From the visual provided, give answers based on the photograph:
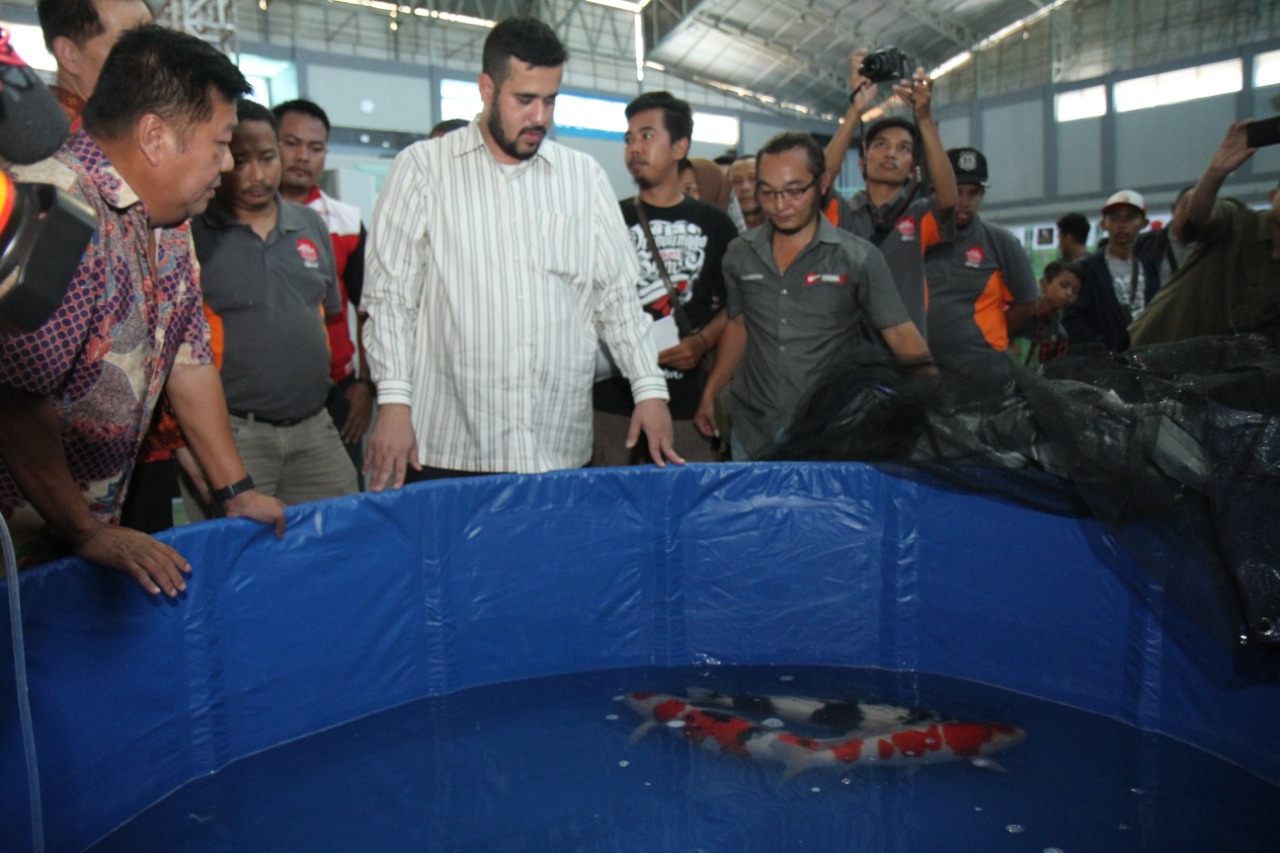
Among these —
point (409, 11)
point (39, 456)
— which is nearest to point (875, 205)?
point (39, 456)

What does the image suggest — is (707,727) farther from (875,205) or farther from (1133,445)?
(875,205)

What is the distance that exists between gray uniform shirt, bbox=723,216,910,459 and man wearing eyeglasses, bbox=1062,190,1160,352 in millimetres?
2788

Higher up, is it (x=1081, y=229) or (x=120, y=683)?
(x=1081, y=229)

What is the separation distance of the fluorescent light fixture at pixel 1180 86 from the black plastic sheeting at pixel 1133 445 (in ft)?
47.2

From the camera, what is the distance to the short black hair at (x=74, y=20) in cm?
214

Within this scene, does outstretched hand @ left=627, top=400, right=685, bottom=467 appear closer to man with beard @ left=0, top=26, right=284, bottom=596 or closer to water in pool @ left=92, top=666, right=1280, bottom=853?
water in pool @ left=92, top=666, right=1280, bottom=853

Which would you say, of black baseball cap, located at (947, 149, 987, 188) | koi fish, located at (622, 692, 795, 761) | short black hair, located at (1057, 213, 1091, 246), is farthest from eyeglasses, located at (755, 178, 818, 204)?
short black hair, located at (1057, 213, 1091, 246)

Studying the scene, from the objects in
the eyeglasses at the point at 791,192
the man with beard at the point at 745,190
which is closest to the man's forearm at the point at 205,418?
the eyeglasses at the point at 791,192

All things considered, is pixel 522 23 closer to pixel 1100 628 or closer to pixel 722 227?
pixel 722 227

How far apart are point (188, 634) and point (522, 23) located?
154cm

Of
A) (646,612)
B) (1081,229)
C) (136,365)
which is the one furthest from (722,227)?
(1081,229)

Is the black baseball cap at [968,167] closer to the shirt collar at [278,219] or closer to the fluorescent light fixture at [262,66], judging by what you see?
the shirt collar at [278,219]

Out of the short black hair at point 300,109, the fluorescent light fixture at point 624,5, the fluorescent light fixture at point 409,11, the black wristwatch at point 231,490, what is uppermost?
the fluorescent light fixture at point 624,5

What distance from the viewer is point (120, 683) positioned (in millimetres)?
1835
